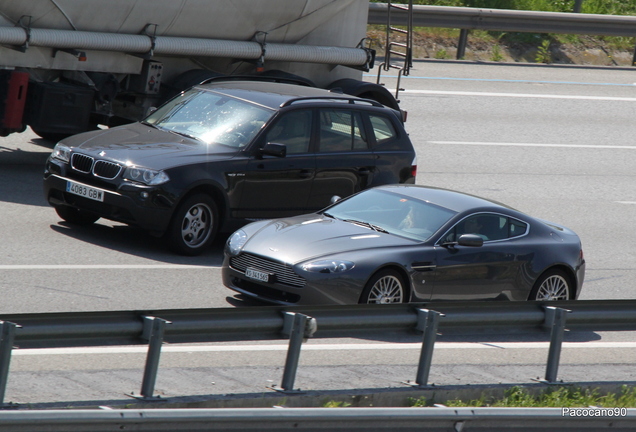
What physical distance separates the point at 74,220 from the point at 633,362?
624 centimetres

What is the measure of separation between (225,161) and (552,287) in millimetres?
3644

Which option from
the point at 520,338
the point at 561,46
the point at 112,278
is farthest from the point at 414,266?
the point at 561,46

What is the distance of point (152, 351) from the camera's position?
5953 mm

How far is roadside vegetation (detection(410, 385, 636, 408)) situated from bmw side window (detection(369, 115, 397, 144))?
5967 millimetres

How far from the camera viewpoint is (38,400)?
5.95 meters

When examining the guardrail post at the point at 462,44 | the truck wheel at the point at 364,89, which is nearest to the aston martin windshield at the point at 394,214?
the truck wheel at the point at 364,89

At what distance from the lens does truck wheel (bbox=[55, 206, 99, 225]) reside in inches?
460

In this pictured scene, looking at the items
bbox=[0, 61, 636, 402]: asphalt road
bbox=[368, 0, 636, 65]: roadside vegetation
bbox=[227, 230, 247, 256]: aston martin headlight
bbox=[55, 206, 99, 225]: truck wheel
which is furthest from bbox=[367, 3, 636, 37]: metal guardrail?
bbox=[227, 230, 247, 256]: aston martin headlight

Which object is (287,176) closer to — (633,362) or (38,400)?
(633,362)

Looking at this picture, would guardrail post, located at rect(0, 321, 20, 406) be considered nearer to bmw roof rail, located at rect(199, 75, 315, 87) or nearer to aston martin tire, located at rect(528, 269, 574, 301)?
aston martin tire, located at rect(528, 269, 574, 301)

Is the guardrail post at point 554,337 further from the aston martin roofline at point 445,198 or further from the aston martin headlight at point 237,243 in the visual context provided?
the aston martin headlight at point 237,243

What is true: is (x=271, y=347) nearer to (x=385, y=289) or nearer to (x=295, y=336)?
(x=295, y=336)

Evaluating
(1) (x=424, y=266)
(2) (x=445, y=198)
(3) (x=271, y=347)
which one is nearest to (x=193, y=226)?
(2) (x=445, y=198)

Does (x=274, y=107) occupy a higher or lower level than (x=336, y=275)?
higher
